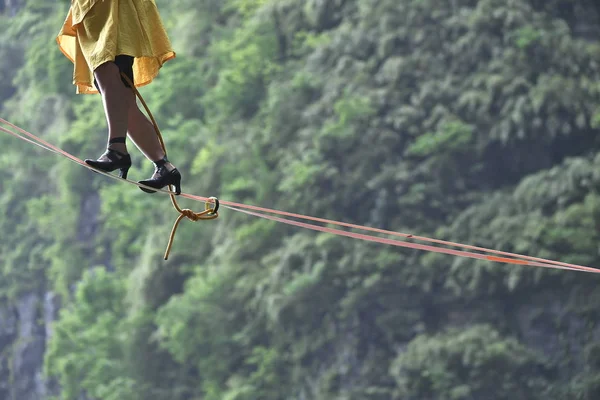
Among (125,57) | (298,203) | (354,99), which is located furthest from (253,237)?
(125,57)

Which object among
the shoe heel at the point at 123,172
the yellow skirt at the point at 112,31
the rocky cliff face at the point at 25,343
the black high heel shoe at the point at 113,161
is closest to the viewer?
the yellow skirt at the point at 112,31

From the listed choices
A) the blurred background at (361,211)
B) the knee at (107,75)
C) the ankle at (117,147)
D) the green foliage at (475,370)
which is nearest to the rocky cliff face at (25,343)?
the blurred background at (361,211)

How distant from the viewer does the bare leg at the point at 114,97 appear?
4168 millimetres

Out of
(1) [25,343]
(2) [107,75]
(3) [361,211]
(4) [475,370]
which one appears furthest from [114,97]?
(1) [25,343]

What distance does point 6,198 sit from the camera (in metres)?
35.2

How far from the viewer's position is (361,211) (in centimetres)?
2477

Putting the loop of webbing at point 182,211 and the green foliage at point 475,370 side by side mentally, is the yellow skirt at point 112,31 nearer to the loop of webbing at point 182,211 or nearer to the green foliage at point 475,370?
the loop of webbing at point 182,211

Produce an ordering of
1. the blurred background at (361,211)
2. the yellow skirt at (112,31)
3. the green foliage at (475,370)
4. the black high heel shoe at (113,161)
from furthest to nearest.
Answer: the blurred background at (361,211) < the green foliage at (475,370) < the black high heel shoe at (113,161) < the yellow skirt at (112,31)

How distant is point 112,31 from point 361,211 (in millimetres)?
20772

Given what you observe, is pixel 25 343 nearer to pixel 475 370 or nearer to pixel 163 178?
pixel 475 370

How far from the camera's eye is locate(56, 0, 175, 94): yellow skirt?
410cm

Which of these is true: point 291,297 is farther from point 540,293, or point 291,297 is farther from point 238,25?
point 238,25

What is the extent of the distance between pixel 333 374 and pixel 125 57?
19.6 metres

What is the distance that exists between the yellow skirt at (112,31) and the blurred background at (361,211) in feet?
55.8
